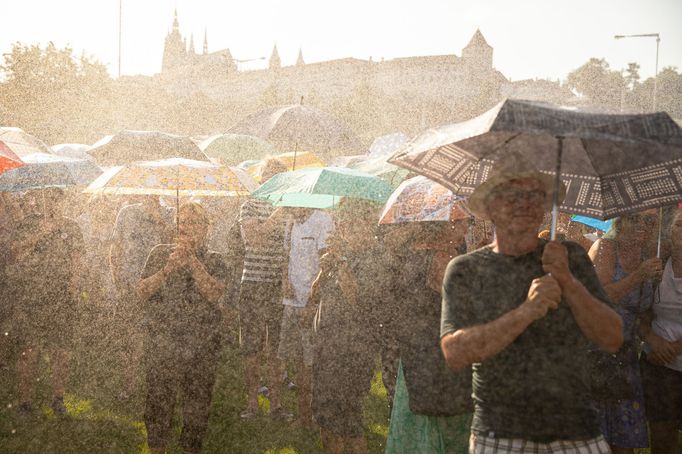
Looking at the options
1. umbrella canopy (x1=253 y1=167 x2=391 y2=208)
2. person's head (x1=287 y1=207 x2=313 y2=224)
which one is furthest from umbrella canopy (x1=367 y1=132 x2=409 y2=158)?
umbrella canopy (x1=253 y1=167 x2=391 y2=208)

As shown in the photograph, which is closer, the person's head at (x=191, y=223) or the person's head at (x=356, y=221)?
the person's head at (x=191, y=223)

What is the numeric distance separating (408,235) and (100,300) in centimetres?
480

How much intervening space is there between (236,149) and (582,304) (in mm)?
9481

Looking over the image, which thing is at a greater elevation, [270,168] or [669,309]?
[270,168]

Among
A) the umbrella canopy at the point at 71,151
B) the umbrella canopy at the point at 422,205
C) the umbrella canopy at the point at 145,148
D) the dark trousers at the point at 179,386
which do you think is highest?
the umbrella canopy at the point at 71,151

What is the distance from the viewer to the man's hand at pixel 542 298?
219 centimetres

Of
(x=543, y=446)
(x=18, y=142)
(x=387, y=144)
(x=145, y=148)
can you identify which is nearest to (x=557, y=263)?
(x=543, y=446)

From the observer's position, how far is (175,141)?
752 cm

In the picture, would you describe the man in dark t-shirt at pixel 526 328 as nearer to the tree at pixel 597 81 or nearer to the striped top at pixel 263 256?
the striped top at pixel 263 256

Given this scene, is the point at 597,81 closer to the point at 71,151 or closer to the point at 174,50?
the point at 174,50

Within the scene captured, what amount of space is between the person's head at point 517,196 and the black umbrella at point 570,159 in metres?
0.12

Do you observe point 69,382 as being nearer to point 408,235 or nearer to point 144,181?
point 144,181

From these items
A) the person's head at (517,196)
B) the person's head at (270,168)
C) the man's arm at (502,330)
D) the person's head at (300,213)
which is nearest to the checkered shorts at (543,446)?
the man's arm at (502,330)

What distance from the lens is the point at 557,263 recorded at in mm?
2242
